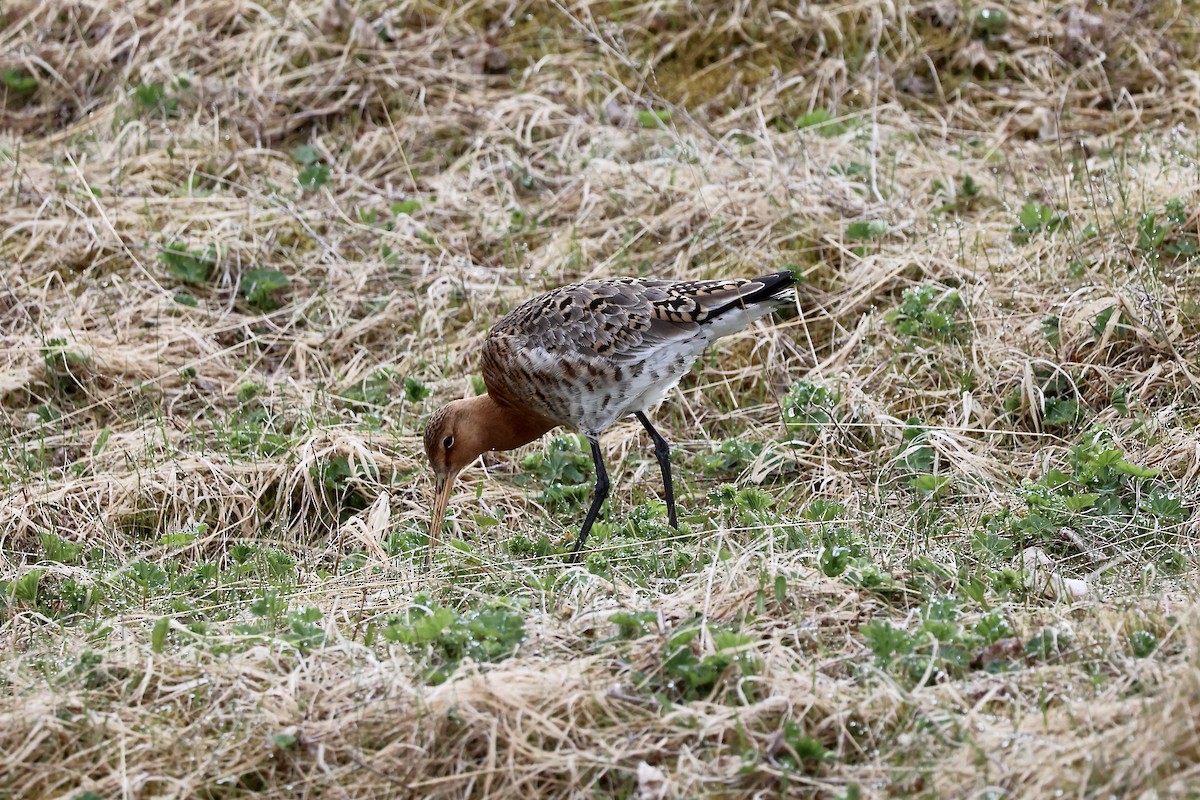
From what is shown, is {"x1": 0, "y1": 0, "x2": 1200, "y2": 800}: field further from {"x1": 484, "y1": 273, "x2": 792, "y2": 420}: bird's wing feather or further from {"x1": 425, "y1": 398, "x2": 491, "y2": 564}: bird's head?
{"x1": 484, "y1": 273, "x2": 792, "y2": 420}: bird's wing feather

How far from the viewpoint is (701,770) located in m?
3.56

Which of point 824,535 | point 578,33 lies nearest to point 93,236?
point 578,33

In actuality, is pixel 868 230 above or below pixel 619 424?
above

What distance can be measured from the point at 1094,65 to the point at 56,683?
22.3ft

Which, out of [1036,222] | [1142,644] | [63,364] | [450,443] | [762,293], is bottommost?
[63,364]

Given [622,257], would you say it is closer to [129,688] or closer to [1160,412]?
[1160,412]

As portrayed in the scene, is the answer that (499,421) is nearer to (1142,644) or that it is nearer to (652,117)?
(1142,644)

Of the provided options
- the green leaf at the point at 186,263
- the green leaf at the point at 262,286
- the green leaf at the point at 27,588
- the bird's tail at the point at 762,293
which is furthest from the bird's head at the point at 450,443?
the green leaf at the point at 186,263

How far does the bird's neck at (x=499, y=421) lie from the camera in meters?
5.89

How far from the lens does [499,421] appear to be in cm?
591

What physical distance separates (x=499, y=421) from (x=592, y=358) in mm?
555

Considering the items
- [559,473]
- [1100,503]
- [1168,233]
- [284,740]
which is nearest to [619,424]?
[559,473]

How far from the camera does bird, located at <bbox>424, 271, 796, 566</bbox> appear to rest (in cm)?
561

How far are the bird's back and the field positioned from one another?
1.68 ft
